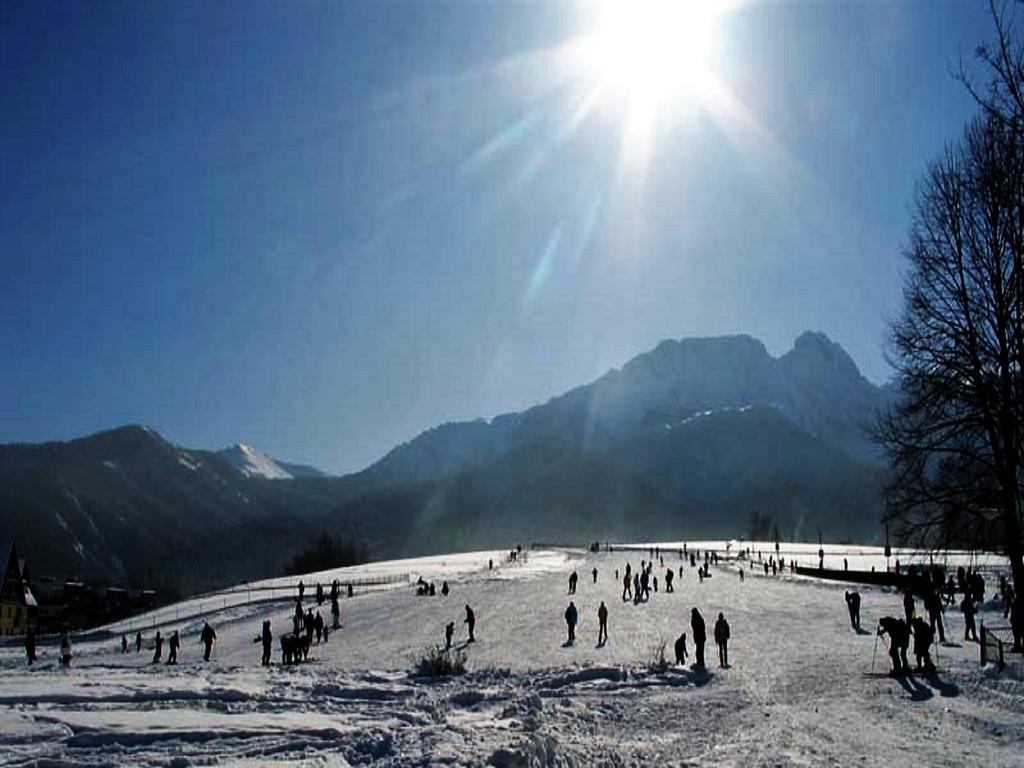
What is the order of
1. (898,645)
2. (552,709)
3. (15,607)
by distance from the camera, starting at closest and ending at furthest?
(552,709) < (898,645) < (15,607)

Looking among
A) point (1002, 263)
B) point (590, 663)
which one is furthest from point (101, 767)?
point (1002, 263)

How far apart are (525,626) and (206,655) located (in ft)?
41.8

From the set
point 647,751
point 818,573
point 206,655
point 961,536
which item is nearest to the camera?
point 647,751

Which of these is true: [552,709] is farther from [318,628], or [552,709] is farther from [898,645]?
[318,628]

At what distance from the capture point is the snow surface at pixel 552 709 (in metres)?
12.1

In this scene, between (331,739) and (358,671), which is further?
(358,671)

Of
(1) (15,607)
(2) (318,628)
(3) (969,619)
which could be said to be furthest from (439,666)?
(1) (15,607)

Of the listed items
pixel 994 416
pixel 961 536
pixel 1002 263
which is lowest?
pixel 961 536

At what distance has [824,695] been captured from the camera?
1642 cm

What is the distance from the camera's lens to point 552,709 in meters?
16.0

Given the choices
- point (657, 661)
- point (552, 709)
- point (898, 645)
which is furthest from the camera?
point (657, 661)

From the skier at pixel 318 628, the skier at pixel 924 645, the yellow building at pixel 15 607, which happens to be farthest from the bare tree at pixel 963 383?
the yellow building at pixel 15 607

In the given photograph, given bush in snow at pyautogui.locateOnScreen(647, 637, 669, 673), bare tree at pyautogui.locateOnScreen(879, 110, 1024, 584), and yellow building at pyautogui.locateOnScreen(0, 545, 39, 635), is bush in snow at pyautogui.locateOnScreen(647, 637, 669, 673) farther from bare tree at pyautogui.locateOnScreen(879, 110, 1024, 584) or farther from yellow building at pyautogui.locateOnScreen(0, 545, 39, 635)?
yellow building at pyautogui.locateOnScreen(0, 545, 39, 635)

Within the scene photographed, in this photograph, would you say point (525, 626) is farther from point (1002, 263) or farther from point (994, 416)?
point (1002, 263)
